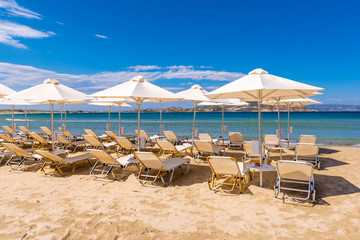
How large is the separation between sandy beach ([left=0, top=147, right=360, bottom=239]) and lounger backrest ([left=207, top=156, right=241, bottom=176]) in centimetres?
43

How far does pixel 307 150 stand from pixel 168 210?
4.29 meters

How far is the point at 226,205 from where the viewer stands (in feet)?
12.4

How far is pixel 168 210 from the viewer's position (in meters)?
3.61

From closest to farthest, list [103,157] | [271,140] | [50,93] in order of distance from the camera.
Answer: [103,157] < [50,93] < [271,140]

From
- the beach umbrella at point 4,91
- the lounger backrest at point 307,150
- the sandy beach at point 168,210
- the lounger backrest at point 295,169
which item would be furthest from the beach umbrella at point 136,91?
the beach umbrella at point 4,91

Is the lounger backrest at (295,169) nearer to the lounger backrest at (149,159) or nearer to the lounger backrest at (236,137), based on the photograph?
the lounger backrest at (149,159)

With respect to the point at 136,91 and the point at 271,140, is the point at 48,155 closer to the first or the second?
the point at 136,91

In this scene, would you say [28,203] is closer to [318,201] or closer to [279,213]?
[279,213]

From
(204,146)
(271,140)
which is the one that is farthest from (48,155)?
(271,140)

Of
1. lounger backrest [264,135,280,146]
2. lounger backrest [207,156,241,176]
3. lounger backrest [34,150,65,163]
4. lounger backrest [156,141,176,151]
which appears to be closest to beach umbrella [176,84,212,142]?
lounger backrest [156,141,176,151]

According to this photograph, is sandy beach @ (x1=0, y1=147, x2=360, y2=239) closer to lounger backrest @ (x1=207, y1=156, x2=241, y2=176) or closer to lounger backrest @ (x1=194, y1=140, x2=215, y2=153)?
lounger backrest @ (x1=207, y1=156, x2=241, y2=176)

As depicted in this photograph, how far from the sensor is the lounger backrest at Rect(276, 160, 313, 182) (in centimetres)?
392

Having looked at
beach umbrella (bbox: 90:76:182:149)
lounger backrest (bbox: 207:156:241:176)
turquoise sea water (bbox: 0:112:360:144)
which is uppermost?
beach umbrella (bbox: 90:76:182:149)

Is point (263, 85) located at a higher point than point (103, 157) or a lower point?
higher
